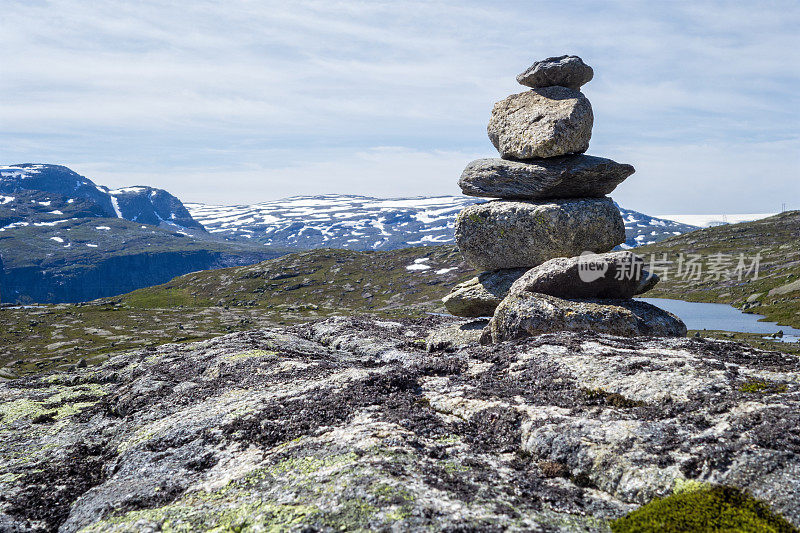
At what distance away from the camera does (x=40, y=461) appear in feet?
57.0

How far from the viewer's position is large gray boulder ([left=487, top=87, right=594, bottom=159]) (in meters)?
32.4

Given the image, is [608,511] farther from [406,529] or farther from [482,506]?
[406,529]

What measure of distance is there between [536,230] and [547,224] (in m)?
0.86

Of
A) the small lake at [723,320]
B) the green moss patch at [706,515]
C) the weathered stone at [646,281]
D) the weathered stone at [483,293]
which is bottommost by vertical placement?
the small lake at [723,320]

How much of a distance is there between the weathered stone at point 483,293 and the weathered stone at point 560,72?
14218 millimetres

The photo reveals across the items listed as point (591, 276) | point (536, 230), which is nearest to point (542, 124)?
point (536, 230)

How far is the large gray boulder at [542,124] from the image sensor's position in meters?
32.4

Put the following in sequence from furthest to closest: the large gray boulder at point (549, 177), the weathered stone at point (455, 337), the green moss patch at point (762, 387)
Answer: the large gray boulder at point (549, 177)
the weathered stone at point (455, 337)
the green moss patch at point (762, 387)

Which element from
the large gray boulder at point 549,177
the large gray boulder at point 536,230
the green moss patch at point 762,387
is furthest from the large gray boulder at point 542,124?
the green moss patch at point 762,387

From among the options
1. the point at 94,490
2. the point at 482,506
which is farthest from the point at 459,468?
the point at 94,490

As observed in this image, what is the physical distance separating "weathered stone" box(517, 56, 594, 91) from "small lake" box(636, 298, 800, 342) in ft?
307

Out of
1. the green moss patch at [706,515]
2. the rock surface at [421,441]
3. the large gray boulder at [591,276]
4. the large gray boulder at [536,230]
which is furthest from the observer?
the large gray boulder at [536,230]

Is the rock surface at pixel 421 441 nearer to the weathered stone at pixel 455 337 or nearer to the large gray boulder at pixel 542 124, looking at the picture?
the weathered stone at pixel 455 337

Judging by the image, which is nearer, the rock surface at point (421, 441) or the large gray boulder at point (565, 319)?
the rock surface at point (421, 441)
